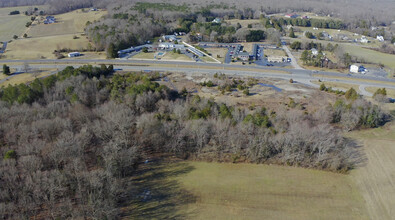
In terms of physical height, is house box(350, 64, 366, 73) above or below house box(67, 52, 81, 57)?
below

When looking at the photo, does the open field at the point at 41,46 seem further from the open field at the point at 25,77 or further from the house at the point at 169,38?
the house at the point at 169,38

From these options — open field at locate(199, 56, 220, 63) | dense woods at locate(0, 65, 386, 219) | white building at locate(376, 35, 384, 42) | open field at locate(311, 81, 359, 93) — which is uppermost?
white building at locate(376, 35, 384, 42)

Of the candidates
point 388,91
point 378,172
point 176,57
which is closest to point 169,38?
point 176,57

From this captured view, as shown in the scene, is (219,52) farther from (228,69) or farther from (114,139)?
(114,139)

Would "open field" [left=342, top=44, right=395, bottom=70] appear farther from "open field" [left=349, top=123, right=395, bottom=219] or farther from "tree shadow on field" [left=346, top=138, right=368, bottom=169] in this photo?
"tree shadow on field" [left=346, top=138, right=368, bottom=169]

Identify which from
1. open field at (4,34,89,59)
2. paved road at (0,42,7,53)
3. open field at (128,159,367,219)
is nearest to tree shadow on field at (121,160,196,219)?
open field at (128,159,367,219)

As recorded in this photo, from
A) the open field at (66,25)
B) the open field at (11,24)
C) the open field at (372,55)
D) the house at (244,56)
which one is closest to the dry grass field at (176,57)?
the house at (244,56)
